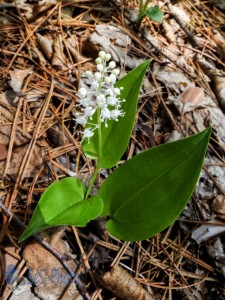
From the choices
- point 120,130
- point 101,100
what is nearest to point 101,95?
point 101,100

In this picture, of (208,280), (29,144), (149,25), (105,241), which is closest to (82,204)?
(105,241)

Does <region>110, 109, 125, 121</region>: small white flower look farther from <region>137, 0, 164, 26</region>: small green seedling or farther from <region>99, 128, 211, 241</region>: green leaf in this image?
<region>137, 0, 164, 26</region>: small green seedling

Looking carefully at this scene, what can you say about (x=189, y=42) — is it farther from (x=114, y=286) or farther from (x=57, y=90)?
(x=114, y=286)

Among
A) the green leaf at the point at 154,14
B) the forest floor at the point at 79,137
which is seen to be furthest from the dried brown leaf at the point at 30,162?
the green leaf at the point at 154,14

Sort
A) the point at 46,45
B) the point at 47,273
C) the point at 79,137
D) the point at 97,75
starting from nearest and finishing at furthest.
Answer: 1. the point at 97,75
2. the point at 47,273
3. the point at 79,137
4. the point at 46,45

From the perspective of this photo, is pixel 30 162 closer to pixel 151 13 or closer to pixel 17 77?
pixel 17 77

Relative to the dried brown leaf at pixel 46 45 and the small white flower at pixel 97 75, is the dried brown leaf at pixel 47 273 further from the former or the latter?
the dried brown leaf at pixel 46 45
